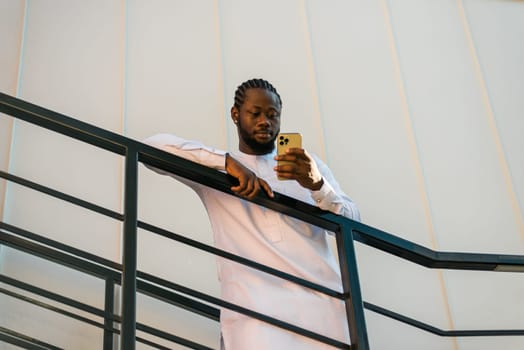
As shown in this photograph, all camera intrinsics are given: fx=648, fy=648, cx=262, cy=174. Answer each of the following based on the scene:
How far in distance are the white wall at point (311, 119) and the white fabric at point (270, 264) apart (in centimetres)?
110

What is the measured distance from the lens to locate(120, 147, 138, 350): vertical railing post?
123 centimetres

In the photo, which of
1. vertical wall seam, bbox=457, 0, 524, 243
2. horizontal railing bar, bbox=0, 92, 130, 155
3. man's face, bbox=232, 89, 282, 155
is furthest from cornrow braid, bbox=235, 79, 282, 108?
vertical wall seam, bbox=457, 0, 524, 243

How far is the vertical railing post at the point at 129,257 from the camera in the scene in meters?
1.23

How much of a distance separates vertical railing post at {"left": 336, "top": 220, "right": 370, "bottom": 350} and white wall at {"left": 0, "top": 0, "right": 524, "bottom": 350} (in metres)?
1.28

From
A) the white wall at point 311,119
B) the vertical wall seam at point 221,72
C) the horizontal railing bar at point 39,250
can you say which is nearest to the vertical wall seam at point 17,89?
the white wall at point 311,119

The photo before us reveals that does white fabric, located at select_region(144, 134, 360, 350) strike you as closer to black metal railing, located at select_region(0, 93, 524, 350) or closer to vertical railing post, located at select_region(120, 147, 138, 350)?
black metal railing, located at select_region(0, 93, 524, 350)

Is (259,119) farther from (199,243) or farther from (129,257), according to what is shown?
(129,257)

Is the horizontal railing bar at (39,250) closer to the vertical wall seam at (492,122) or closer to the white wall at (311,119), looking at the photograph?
the white wall at (311,119)

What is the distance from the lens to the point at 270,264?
164cm

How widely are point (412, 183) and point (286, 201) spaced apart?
1.81 metres

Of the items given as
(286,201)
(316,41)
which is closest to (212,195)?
(286,201)

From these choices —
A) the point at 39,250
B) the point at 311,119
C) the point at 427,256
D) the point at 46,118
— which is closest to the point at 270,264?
the point at 427,256

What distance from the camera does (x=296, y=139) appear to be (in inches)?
60.5

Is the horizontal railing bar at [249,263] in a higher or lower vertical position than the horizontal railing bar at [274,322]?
higher
